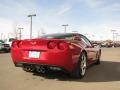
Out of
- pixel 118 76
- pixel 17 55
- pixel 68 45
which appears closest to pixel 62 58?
pixel 68 45

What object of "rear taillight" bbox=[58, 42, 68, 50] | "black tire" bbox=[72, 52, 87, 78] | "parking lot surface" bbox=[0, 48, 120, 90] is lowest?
"parking lot surface" bbox=[0, 48, 120, 90]

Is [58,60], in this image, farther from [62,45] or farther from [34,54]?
[34,54]

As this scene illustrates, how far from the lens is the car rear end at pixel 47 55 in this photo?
6379mm

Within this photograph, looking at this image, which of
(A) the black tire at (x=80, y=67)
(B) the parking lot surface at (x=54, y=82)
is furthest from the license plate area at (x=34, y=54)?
(A) the black tire at (x=80, y=67)

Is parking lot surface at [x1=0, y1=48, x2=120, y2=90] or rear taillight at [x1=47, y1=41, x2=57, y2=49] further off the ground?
rear taillight at [x1=47, y1=41, x2=57, y2=49]

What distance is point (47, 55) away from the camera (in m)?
6.46

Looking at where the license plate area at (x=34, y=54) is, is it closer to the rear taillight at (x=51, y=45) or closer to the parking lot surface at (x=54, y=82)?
the rear taillight at (x=51, y=45)

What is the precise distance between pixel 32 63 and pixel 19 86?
981mm

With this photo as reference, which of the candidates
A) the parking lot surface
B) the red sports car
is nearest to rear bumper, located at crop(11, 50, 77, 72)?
the red sports car

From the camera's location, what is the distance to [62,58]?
6363mm

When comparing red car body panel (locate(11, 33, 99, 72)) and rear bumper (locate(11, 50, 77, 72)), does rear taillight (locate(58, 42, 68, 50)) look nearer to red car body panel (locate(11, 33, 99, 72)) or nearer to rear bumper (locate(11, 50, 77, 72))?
red car body panel (locate(11, 33, 99, 72))

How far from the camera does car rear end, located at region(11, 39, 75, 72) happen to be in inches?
251

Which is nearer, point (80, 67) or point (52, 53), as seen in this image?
point (52, 53)

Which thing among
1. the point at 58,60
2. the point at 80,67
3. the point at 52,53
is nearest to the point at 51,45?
the point at 52,53
